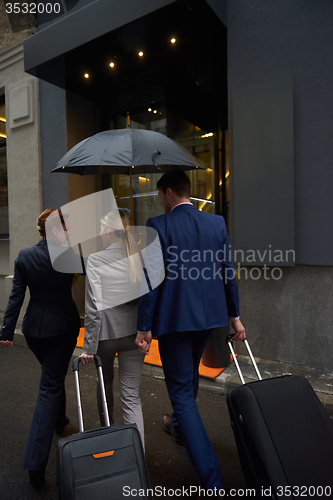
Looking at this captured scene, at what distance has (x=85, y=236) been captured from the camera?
23.6 feet

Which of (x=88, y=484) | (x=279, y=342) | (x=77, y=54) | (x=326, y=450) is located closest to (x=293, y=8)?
(x=77, y=54)

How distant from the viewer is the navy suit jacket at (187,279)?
7.95 feet

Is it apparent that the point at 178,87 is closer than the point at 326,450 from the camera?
No

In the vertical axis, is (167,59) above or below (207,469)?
above

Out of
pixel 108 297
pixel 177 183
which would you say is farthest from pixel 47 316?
pixel 177 183

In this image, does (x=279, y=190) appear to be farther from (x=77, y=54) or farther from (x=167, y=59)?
(x=77, y=54)

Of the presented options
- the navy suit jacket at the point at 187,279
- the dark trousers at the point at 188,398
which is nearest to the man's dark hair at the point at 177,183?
the navy suit jacket at the point at 187,279

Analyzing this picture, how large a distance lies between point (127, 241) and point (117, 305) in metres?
0.49

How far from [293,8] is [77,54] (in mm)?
3370

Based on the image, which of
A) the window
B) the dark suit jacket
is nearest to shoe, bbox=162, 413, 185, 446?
the dark suit jacket

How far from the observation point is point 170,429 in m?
3.22

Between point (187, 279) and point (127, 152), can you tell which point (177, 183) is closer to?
point (127, 152)

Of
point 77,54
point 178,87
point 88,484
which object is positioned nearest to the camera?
point 88,484

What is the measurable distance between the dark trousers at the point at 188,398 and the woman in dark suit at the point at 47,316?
863 millimetres
